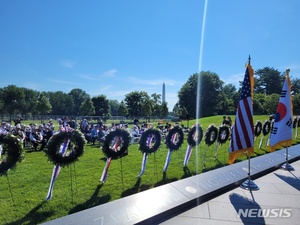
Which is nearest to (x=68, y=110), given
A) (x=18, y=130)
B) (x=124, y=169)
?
(x=18, y=130)

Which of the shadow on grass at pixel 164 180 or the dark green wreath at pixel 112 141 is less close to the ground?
the dark green wreath at pixel 112 141

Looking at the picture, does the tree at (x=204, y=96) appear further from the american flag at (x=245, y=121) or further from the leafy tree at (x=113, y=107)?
the leafy tree at (x=113, y=107)

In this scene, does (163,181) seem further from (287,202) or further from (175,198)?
(287,202)

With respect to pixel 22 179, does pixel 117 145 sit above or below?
above

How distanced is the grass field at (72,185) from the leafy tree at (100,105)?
245 feet

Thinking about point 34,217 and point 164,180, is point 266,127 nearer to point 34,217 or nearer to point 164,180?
point 164,180

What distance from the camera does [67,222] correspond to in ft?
14.6

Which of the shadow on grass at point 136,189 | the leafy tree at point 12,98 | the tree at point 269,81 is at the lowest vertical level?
the shadow on grass at point 136,189

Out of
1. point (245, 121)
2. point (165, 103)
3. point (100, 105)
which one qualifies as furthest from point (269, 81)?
point (245, 121)

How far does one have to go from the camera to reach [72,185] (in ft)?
24.6

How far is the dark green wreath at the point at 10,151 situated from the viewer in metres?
5.84

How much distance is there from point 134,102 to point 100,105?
1690 centimetres

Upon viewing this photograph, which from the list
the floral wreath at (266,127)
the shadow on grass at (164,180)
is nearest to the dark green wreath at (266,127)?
the floral wreath at (266,127)

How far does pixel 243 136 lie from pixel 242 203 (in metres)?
2.20
